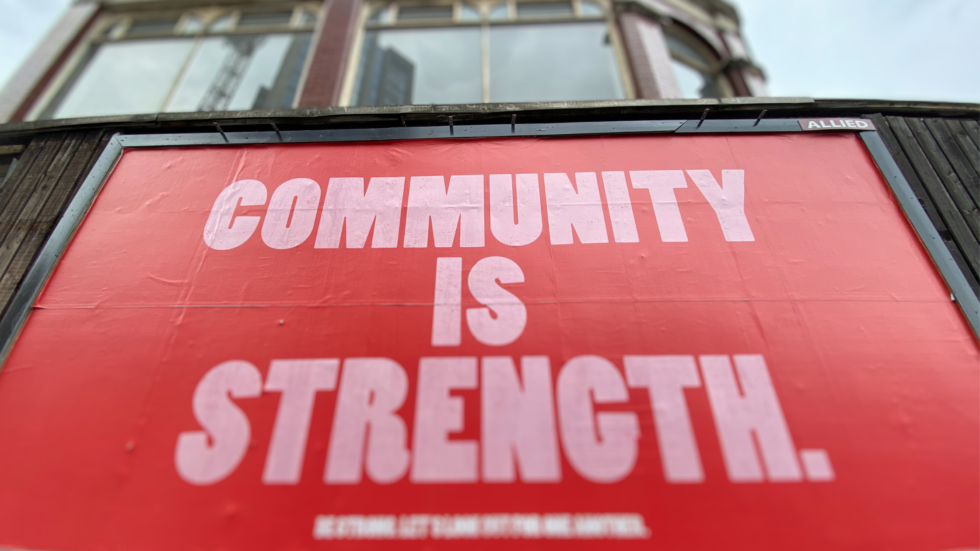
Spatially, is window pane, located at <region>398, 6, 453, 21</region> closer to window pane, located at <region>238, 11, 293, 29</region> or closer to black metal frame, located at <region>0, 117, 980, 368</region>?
window pane, located at <region>238, 11, 293, 29</region>

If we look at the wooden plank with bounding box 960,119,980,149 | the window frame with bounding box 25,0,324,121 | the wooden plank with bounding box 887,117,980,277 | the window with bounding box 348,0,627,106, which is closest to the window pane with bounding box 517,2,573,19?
the window with bounding box 348,0,627,106

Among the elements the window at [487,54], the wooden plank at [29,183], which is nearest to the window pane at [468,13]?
the window at [487,54]

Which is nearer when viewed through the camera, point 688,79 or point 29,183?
point 29,183

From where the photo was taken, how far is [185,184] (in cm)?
520

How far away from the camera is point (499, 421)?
384 centimetres

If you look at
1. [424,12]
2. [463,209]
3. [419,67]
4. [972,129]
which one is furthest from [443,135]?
[972,129]

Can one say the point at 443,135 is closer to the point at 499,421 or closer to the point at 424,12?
the point at 499,421

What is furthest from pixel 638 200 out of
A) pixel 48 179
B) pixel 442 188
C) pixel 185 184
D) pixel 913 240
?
pixel 48 179

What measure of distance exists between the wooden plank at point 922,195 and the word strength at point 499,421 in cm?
253

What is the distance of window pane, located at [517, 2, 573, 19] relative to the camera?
7.80m

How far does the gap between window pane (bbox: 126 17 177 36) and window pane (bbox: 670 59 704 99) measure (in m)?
8.94

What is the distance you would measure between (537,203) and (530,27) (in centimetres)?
430

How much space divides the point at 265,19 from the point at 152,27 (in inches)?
82.6

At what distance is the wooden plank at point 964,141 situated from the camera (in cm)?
511
